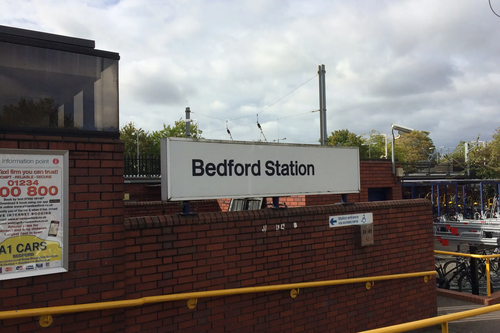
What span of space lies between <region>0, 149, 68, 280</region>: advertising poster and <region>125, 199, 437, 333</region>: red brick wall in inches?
24.3

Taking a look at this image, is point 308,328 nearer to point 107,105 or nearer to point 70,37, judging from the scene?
point 107,105

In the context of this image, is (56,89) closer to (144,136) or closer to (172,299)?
(172,299)

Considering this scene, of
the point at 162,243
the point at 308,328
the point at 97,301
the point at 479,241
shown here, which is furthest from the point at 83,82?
the point at 479,241

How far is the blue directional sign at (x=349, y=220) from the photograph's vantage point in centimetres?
496

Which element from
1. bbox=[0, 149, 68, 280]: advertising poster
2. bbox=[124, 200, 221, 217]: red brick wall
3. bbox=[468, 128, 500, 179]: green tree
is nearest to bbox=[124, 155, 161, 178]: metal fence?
bbox=[124, 200, 221, 217]: red brick wall

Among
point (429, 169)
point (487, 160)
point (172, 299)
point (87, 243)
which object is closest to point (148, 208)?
point (172, 299)

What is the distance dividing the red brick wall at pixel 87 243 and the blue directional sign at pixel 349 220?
274 centimetres

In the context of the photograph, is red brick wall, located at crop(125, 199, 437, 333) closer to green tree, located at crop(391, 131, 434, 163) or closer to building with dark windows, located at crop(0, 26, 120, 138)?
building with dark windows, located at crop(0, 26, 120, 138)

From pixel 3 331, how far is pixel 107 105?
1948 mm

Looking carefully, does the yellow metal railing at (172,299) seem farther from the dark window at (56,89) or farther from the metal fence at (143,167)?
the metal fence at (143,167)

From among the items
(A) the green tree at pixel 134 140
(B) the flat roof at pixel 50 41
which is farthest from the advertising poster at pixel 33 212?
(A) the green tree at pixel 134 140

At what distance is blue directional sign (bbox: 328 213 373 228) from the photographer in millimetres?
4957

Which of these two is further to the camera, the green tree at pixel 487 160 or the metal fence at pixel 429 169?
the metal fence at pixel 429 169

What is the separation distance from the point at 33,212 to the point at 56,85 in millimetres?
1060
